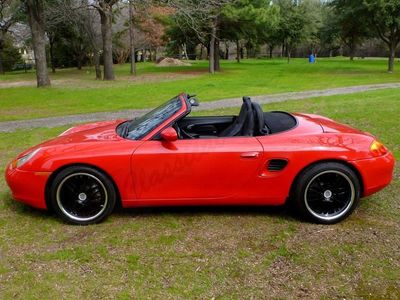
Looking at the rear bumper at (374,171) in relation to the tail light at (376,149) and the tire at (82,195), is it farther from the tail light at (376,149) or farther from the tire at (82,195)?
the tire at (82,195)

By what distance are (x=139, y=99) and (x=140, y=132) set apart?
12319mm

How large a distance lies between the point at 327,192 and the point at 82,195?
236 cm

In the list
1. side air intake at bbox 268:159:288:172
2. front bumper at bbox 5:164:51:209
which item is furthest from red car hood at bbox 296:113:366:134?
front bumper at bbox 5:164:51:209

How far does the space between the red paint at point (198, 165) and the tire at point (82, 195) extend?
0.08 metres

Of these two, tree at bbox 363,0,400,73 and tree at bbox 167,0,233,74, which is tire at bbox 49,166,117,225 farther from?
tree at bbox 363,0,400,73

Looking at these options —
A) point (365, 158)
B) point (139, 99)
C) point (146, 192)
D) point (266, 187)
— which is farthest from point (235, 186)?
point (139, 99)

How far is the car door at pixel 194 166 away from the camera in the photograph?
4.05 metres

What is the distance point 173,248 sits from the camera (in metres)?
3.73

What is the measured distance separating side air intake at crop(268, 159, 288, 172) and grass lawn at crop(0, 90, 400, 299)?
549mm

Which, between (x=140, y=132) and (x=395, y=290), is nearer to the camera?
(x=395, y=290)

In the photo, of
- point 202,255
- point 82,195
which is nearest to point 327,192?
point 202,255

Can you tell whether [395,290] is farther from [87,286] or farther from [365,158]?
[87,286]

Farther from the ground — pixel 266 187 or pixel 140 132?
pixel 140 132

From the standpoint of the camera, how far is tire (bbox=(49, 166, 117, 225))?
405 centimetres
